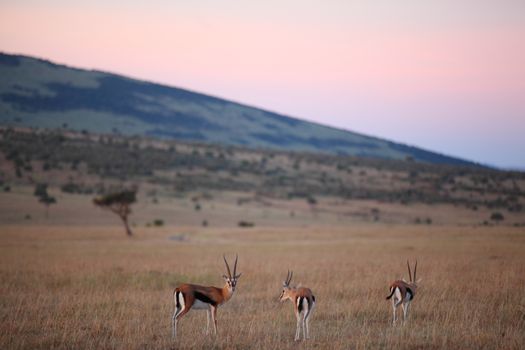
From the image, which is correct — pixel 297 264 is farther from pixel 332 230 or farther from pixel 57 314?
pixel 332 230

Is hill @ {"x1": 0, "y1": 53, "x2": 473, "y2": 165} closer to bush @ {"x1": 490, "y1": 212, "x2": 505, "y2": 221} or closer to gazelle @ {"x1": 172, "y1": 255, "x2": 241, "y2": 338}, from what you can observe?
bush @ {"x1": 490, "y1": 212, "x2": 505, "y2": 221}

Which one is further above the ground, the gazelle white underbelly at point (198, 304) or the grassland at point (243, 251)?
the gazelle white underbelly at point (198, 304)

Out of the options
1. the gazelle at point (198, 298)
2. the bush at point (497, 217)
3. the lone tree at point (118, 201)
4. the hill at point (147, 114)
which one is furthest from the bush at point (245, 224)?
the hill at point (147, 114)

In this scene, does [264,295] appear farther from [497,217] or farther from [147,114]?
[147,114]

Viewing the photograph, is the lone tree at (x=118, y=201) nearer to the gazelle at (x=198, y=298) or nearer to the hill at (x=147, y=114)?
the gazelle at (x=198, y=298)

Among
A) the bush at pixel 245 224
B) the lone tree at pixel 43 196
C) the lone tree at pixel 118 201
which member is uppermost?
the lone tree at pixel 118 201

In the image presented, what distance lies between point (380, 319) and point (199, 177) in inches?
2641

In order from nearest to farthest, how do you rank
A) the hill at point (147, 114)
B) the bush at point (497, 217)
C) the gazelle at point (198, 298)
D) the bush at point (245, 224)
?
the gazelle at point (198, 298) < the bush at point (245, 224) < the bush at point (497, 217) < the hill at point (147, 114)

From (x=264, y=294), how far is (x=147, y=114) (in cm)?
15939

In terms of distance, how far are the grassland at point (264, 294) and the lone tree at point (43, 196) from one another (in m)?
18.6

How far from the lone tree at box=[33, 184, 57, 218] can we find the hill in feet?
264

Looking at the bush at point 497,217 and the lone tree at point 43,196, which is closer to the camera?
the lone tree at point 43,196

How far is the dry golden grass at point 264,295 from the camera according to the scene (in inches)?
421

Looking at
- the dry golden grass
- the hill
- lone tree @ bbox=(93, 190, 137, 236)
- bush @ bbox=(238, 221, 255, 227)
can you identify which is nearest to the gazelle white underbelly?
the dry golden grass
